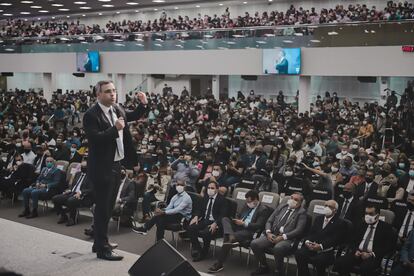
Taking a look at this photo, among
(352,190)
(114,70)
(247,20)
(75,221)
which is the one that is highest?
(247,20)

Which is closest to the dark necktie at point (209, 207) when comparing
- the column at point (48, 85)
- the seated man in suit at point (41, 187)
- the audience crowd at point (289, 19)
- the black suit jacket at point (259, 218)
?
the black suit jacket at point (259, 218)

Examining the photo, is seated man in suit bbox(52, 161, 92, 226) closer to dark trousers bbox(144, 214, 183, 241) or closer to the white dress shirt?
dark trousers bbox(144, 214, 183, 241)

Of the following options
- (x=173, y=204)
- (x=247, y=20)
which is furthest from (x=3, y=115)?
(x=173, y=204)

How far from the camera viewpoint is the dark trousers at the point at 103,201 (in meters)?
4.33

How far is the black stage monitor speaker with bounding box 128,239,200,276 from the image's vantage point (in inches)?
142

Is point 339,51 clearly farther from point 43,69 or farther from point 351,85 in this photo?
point 43,69

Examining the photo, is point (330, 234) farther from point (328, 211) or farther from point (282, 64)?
point (282, 64)

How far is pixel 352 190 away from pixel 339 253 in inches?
90.7

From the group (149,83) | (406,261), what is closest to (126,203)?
(406,261)

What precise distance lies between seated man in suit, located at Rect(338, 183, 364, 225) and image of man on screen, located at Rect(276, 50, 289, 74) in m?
9.93

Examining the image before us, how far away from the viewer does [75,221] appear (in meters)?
9.66

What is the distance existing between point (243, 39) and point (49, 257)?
16996 millimetres

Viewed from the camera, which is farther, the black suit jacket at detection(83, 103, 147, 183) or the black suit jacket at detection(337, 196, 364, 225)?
the black suit jacket at detection(337, 196, 364, 225)

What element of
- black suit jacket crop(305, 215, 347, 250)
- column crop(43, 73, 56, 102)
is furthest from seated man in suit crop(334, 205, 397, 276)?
column crop(43, 73, 56, 102)
